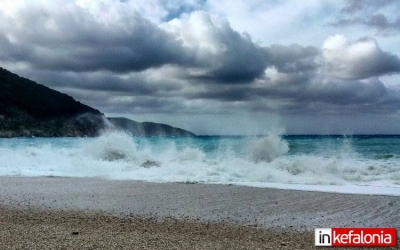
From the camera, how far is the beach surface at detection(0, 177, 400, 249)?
5.08 meters

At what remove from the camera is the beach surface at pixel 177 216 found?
508cm

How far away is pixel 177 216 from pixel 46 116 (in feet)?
227

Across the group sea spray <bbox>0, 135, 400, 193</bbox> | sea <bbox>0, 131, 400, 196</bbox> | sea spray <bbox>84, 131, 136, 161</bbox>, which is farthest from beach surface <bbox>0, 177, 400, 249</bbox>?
sea spray <bbox>84, 131, 136, 161</bbox>

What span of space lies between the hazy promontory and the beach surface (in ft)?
153

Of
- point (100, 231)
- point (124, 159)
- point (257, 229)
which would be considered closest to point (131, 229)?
point (100, 231)

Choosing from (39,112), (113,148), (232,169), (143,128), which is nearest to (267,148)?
(232,169)

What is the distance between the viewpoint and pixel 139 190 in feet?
34.2

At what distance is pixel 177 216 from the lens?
6.91 metres

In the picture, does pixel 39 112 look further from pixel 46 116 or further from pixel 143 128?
pixel 143 128

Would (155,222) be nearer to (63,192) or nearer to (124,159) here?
(63,192)

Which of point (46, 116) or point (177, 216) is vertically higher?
point (46, 116)

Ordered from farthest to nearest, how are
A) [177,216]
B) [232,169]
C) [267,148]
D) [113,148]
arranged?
1. [113,148]
2. [267,148]
3. [232,169]
4. [177,216]

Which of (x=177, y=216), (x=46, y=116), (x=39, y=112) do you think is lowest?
(x=177, y=216)

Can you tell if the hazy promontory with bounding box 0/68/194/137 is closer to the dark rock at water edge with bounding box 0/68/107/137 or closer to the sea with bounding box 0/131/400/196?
the dark rock at water edge with bounding box 0/68/107/137
